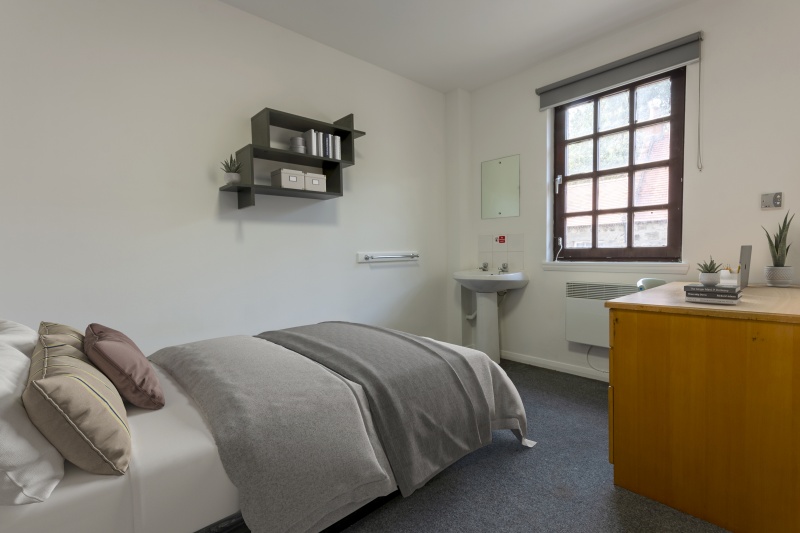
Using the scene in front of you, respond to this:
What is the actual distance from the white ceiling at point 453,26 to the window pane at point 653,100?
20.0 inches

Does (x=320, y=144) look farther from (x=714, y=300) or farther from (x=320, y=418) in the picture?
(x=714, y=300)

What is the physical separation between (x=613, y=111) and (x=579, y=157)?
1.41 feet

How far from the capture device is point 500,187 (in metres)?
3.77

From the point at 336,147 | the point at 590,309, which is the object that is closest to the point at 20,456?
the point at 336,147

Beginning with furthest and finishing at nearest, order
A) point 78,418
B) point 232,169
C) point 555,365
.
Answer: point 555,365, point 232,169, point 78,418

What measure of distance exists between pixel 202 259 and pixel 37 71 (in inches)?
49.7

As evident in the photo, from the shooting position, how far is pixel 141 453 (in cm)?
108

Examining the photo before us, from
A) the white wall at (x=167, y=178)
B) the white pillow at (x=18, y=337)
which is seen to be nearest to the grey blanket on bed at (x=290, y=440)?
the white pillow at (x=18, y=337)

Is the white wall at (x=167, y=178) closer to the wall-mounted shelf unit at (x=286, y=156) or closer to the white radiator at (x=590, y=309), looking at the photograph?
the wall-mounted shelf unit at (x=286, y=156)

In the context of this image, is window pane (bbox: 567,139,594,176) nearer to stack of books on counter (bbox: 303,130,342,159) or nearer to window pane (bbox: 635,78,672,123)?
window pane (bbox: 635,78,672,123)

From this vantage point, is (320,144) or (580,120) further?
(580,120)

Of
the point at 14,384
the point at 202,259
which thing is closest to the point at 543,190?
the point at 202,259

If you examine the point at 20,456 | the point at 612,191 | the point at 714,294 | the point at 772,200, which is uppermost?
the point at 612,191

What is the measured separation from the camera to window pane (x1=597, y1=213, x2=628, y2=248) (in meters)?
3.08
